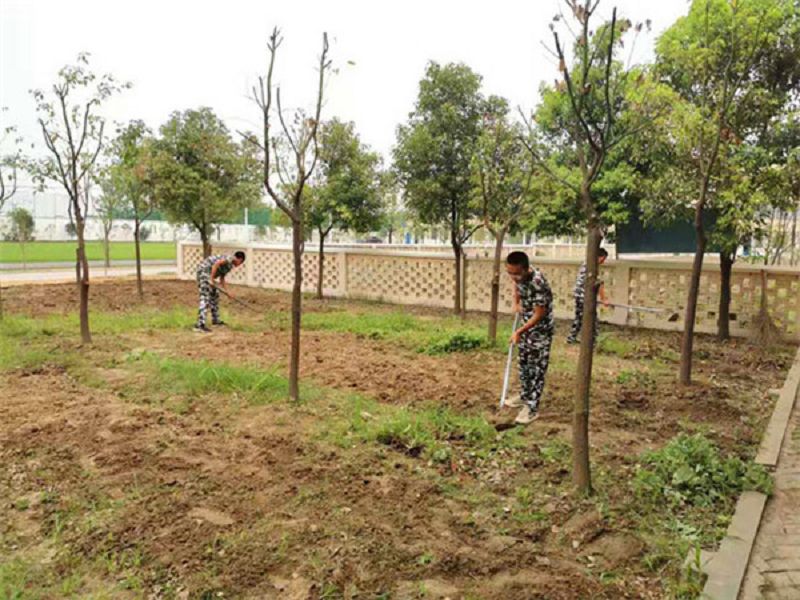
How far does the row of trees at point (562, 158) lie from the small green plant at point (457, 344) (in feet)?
1.23

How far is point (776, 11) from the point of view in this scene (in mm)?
6777

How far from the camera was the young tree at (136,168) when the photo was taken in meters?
9.51

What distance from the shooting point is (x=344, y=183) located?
11961mm

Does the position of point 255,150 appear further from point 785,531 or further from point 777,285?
point 785,531

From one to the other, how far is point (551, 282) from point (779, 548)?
312 inches

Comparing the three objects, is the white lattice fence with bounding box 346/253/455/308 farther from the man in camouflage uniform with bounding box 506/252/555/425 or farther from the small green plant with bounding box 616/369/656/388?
the man in camouflage uniform with bounding box 506/252/555/425

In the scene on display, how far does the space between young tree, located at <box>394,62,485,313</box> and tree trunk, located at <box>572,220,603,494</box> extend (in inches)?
272

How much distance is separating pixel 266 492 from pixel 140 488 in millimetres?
719

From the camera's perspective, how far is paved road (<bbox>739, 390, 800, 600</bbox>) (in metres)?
2.53

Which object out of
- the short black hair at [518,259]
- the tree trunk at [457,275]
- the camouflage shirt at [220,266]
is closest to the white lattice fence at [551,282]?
the tree trunk at [457,275]

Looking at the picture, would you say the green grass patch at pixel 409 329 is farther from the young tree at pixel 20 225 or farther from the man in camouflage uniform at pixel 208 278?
the young tree at pixel 20 225

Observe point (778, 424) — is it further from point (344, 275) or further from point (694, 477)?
point (344, 275)

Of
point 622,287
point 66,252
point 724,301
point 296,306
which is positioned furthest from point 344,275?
point 66,252

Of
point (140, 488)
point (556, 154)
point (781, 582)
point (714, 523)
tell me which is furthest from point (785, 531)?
point (556, 154)
